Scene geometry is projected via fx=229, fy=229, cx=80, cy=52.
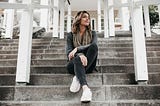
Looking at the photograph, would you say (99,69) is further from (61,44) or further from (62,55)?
(61,44)

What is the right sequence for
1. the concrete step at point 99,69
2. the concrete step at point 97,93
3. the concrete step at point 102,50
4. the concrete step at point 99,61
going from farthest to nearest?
1. the concrete step at point 102,50
2. the concrete step at point 99,61
3. the concrete step at point 99,69
4. the concrete step at point 97,93

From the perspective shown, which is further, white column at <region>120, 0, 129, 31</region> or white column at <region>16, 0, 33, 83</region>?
white column at <region>120, 0, 129, 31</region>

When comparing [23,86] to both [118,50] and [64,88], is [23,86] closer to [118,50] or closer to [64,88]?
[64,88]

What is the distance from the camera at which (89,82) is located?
2670 mm

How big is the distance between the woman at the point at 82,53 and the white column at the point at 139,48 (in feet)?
1.52

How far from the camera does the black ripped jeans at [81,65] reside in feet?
7.55

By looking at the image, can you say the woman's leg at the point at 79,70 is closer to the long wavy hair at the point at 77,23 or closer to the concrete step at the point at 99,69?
the long wavy hair at the point at 77,23

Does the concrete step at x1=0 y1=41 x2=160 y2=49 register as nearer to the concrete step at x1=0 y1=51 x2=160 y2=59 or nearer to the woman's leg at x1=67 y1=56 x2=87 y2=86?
Result: the concrete step at x1=0 y1=51 x2=160 y2=59

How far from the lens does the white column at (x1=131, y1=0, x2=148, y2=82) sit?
2523 mm

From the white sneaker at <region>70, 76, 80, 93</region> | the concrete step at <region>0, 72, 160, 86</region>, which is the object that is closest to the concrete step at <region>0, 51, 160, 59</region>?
the concrete step at <region>0, 72, 160, 86</region>

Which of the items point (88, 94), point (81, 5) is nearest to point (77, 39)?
point (88, 94)

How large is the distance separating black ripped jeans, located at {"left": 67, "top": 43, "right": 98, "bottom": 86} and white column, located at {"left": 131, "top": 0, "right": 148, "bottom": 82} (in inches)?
18.5

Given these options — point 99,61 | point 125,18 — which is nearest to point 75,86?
point 99,61

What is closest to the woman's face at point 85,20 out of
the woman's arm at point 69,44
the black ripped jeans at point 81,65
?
the woman's arm at point 69,44
